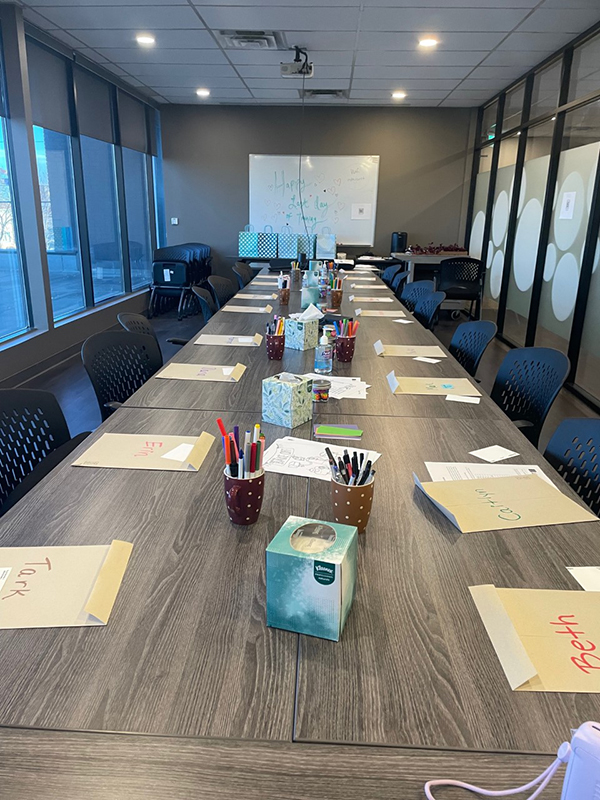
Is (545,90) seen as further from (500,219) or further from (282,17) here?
(282,17)

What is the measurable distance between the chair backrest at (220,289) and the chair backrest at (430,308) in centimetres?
157

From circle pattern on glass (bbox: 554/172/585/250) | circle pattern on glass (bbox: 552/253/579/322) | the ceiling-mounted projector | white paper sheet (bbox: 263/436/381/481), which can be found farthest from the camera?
the ceiling-mounted projector

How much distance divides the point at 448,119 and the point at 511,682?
8824 millimetres

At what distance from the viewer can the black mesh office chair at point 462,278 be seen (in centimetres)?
721

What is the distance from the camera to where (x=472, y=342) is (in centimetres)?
309

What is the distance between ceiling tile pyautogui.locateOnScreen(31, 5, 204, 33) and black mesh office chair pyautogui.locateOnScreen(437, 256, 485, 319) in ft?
12.7

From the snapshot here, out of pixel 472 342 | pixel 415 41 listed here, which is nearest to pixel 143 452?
pixel 472 342

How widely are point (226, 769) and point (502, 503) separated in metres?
0.87

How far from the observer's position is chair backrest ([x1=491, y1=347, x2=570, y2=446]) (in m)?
2.32

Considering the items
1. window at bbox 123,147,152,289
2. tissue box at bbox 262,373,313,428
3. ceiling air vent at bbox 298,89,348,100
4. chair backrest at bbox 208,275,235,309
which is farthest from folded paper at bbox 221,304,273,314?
ceiling air vent at bbox 298,89,348,100

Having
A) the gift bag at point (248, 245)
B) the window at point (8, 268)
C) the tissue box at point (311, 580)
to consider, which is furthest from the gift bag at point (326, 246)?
the tissue box at point (311, 580)

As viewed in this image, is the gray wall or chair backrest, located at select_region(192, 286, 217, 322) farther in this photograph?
the gray wall

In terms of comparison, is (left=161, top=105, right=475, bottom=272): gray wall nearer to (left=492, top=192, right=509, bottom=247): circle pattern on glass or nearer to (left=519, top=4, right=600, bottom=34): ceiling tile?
(left=492, top=192, right=509, bottom=247): circle pattern on glass

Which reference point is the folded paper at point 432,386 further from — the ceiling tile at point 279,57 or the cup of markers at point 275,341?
the ceiling tile at point 279,57
